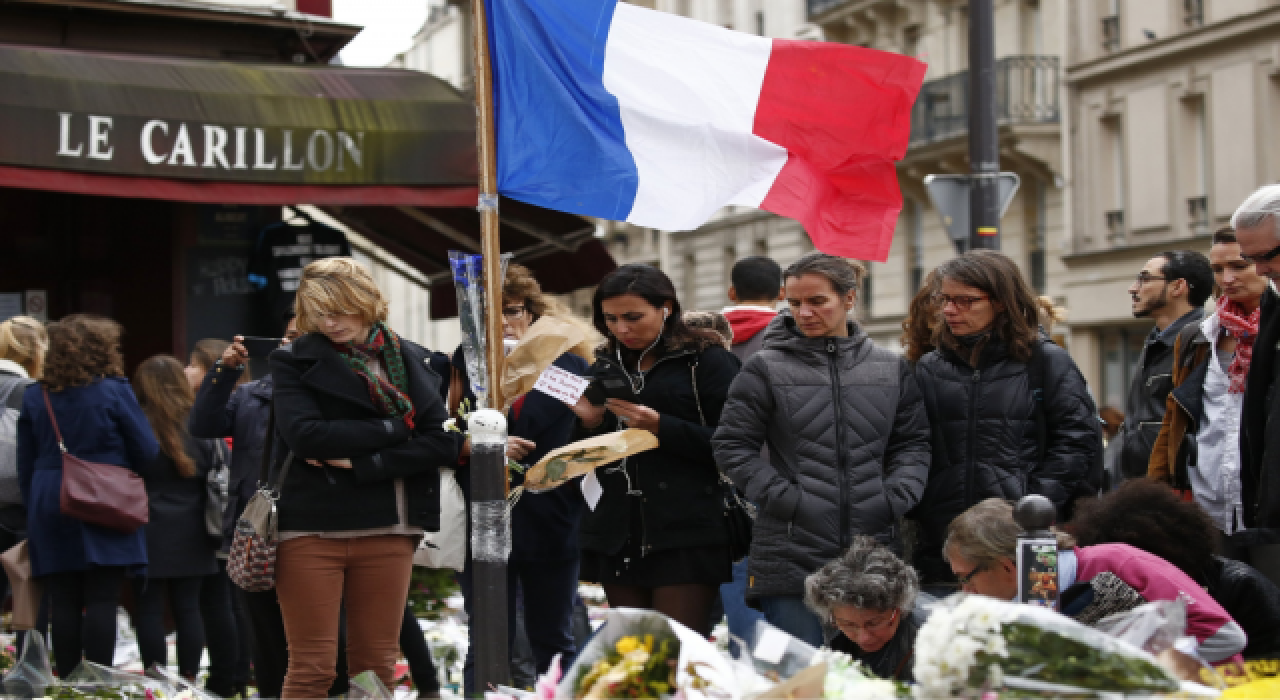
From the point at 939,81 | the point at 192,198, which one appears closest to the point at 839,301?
the point at 192,198

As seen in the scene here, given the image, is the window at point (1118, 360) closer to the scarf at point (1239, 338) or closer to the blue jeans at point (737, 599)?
the blue jeans at point (737, 599)

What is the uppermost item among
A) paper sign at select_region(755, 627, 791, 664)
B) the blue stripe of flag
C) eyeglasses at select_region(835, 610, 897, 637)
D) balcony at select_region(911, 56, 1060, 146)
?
balcony at select_region(911, 56, 1060, 146)

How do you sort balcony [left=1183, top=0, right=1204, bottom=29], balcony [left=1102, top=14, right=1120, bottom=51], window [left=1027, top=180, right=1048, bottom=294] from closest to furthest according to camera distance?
balcony [left=1183, top=0, right=1204, bottom=29], balcony [left=1102, top=14, right=1120, bottom=51], window [left=1027, top=180, right=1048, bottom=294]

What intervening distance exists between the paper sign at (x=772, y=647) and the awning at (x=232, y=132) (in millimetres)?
7366

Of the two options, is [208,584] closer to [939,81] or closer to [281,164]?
[281,164]

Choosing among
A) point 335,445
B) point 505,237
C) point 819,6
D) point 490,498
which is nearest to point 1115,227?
point 819,6

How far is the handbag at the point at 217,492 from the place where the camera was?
7.76 m

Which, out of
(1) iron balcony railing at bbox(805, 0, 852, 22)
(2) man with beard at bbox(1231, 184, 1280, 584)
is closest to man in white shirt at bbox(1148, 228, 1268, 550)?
(2) man with beard at bbox(1231, 184, 1280, 584)

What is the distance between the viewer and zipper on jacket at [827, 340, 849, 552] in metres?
5.11

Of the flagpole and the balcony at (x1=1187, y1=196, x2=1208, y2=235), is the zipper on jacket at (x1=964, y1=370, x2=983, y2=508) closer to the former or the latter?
the flagpole

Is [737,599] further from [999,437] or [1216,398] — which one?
[1216,398]

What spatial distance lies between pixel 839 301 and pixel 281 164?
6017mm

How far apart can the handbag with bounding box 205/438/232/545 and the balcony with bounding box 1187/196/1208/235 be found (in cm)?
1959

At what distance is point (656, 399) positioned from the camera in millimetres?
5637
